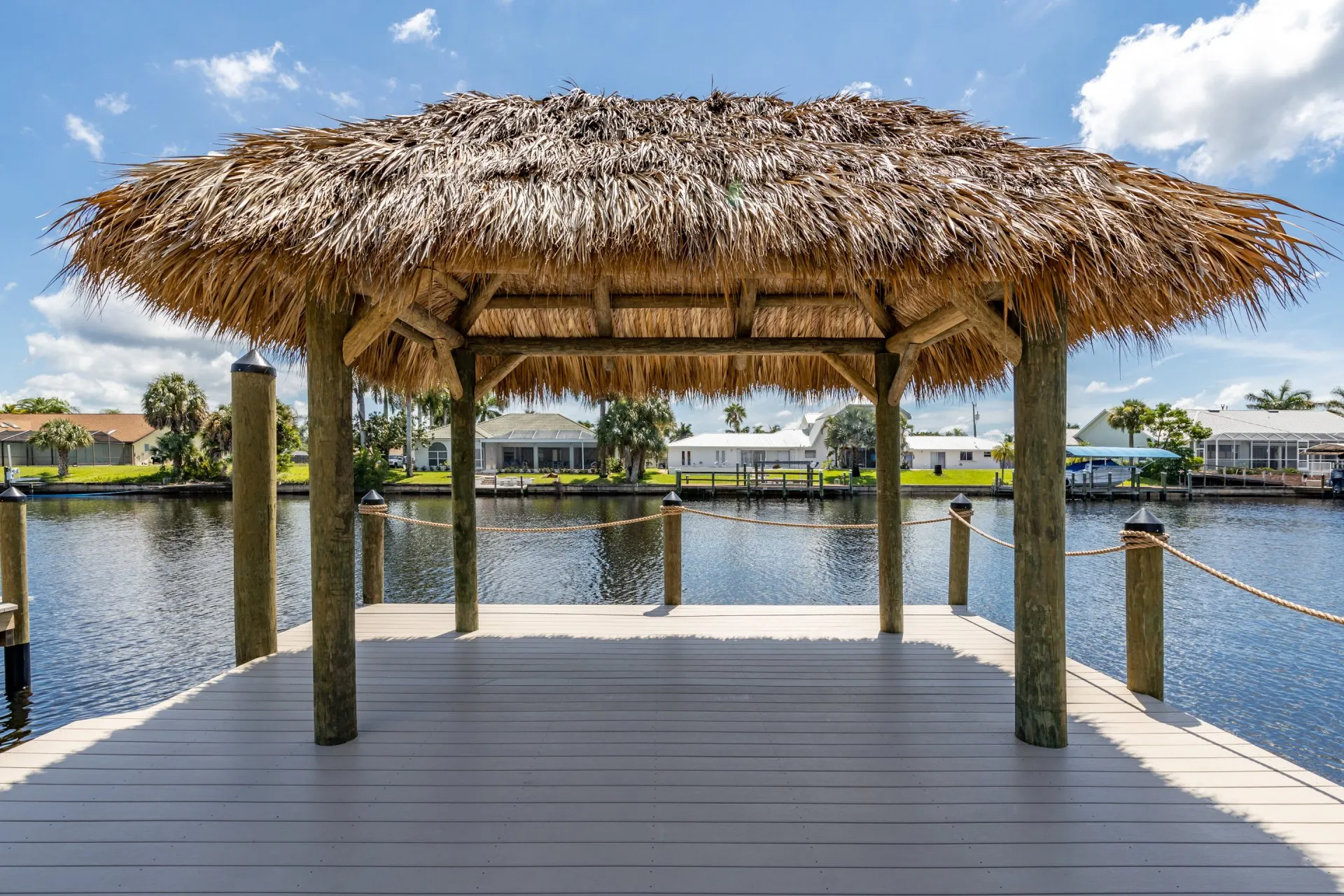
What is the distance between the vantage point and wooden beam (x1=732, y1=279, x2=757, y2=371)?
15.3ft

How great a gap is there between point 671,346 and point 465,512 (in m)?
2.31

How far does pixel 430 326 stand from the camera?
177 inches

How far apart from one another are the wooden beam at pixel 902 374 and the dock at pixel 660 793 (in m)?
2.24

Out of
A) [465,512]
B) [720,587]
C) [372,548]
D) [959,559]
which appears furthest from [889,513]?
[720,587]

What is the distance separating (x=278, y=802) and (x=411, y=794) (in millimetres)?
567

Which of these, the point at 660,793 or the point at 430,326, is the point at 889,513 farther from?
the point at 430,326

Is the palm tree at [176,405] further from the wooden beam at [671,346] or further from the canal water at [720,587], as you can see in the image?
the wooden beam at [671,346]

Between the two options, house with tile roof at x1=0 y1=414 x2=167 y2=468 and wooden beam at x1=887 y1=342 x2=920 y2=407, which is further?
house with tile roof at x1=0 y1=414 x2=167 y2=468

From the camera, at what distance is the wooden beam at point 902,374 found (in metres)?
5.24

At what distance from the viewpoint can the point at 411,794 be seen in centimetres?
290

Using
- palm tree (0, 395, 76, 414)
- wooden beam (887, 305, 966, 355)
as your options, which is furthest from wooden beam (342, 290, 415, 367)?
palm tree (0, 395, 76, 414)

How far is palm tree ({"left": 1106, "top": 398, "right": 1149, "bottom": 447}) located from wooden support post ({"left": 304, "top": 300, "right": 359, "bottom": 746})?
51.6m

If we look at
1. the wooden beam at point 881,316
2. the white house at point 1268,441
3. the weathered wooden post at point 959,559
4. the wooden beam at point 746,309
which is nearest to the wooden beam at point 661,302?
the wooden beam at point 746,309

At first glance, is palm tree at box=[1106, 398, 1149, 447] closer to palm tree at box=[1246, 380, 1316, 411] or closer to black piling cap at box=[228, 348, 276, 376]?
palm tree at box=[1246, 380, 1316, 411]
